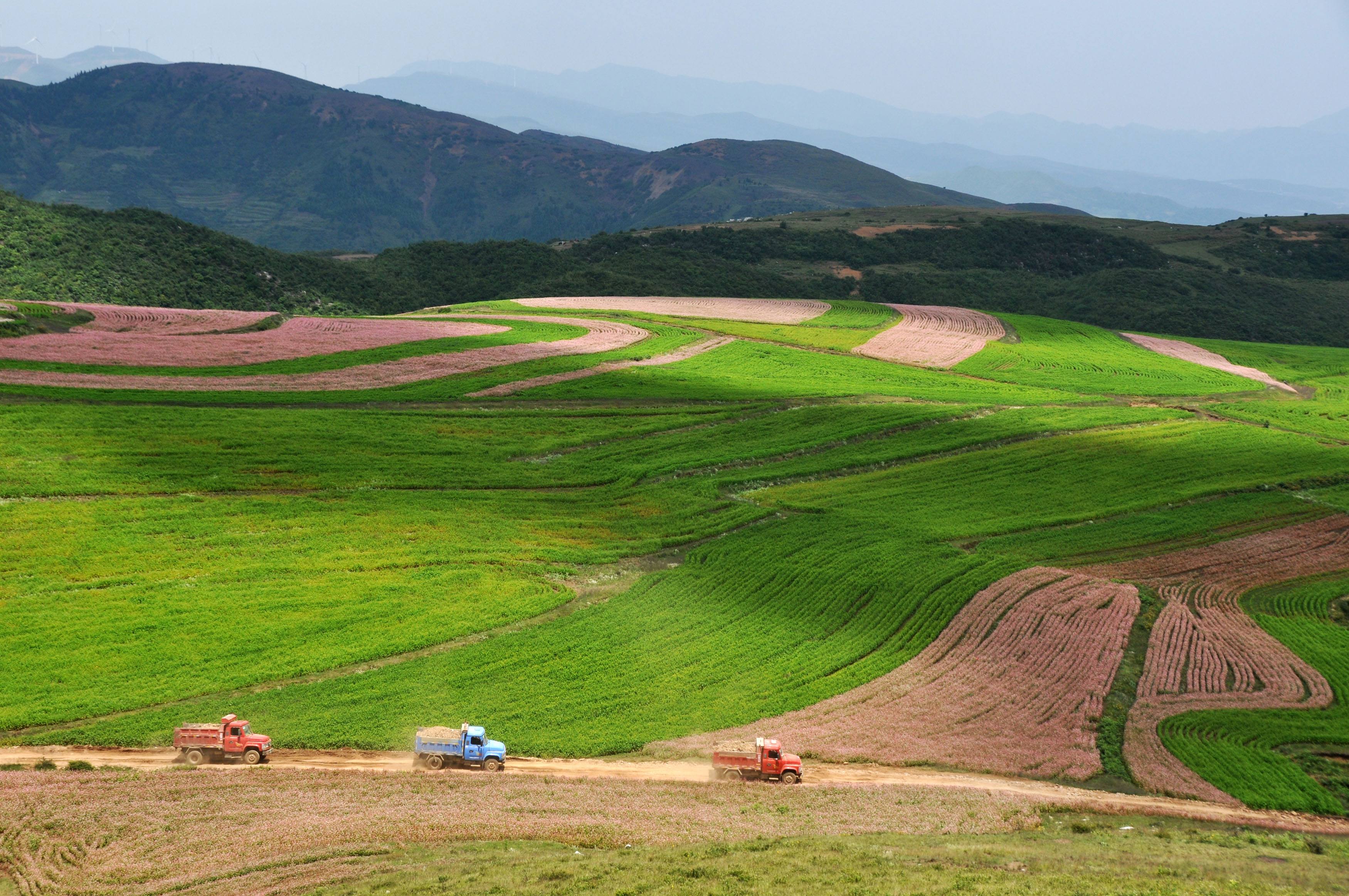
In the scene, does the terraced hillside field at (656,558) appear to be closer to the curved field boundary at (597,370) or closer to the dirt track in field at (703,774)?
the dirt track in field at (703,774)

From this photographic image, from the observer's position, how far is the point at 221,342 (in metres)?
86.6

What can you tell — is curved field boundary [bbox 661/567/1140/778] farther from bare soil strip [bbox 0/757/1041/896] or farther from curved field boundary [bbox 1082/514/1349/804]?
bare soil strip [bbox 0/757/1041/896]

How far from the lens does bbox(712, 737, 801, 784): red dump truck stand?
105 ft

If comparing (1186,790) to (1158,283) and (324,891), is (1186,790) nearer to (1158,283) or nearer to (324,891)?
(324,891)

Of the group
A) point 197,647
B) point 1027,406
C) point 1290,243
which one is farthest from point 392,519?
point 1290,243

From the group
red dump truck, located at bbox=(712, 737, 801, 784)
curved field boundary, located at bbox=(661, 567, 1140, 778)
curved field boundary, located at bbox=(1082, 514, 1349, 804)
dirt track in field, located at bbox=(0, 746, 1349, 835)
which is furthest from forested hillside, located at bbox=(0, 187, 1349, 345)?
curved field boundary, located at bbox=(1082, 514, 1349, 804)

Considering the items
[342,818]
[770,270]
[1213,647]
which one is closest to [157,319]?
[342,818]

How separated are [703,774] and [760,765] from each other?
193cm

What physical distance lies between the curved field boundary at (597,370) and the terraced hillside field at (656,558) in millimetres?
710

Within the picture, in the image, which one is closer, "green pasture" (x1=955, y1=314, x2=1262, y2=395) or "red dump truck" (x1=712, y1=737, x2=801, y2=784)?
"red dump truck" (x1=712, y1=737, x2=801, y2=784)

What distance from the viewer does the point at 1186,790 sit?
33344mm

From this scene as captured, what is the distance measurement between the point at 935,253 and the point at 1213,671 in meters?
142

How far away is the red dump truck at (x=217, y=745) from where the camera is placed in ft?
102

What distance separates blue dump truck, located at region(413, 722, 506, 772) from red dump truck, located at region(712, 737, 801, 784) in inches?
273
